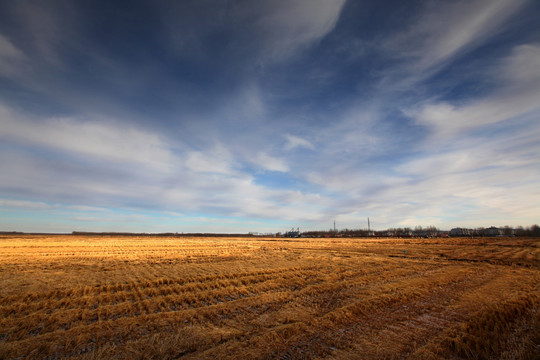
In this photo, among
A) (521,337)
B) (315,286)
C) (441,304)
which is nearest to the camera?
(521,337)

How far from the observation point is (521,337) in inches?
309

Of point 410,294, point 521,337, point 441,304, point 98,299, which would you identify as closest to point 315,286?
point 410,294

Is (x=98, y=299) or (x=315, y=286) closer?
(x=98, y=299)

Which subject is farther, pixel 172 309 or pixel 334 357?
pixel 172 309

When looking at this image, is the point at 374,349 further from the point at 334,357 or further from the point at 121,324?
the point at 121,324

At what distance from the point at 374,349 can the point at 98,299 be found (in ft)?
38.8

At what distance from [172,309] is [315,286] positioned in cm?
801

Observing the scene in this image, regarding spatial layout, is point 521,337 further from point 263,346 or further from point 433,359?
point 263,346

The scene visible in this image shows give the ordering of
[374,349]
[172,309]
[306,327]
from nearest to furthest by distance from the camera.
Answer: [374,349] < [306,327] < [172,309]

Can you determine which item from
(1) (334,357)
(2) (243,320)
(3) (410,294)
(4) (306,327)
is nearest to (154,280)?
(2) (243,320)

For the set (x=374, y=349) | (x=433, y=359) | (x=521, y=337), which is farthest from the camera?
(x=521, y=337)

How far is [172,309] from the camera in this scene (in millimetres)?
10555

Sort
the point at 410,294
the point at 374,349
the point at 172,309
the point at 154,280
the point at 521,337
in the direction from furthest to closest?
the point at 154,280
the point at 410,294
the point at 172,309
the point at 521,337
the point at 374,349

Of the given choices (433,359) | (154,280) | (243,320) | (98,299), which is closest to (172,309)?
(243,320)
